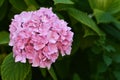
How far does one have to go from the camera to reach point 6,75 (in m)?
1.85

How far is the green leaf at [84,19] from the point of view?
1966 millimetres

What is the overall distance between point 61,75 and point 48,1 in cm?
45

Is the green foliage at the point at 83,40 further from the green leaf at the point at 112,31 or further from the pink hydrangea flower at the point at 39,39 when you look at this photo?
the pink hydrangea flower at the point at 39,39

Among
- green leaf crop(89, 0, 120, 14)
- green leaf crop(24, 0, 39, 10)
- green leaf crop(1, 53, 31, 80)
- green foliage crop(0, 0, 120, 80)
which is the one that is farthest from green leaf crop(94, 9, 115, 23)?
green leaf crop(1, 53, 31, 80)

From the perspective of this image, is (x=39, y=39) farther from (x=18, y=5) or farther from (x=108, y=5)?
(x=108, y=5)

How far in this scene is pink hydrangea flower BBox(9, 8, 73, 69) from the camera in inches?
66.0

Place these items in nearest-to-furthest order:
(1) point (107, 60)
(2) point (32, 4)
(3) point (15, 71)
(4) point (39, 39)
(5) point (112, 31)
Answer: (4) point (39, 39)
(3) point (15, 71)
(1) point (107, 60)
(2) point (32, 4)
(5) point (112, 31)

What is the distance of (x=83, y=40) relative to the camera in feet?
7.23

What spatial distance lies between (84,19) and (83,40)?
232 millimetres

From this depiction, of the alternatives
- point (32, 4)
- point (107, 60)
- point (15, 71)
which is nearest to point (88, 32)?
point (107, 60)

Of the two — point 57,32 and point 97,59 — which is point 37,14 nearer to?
point 57,32

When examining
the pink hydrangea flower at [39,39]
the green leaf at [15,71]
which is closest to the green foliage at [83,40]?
the green leaf at [15,71]

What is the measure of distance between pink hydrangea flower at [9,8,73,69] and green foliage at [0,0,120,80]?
16 centimetres

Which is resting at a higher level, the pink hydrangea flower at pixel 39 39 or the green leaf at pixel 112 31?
the pink hydrangea flower at pixel 39 39
